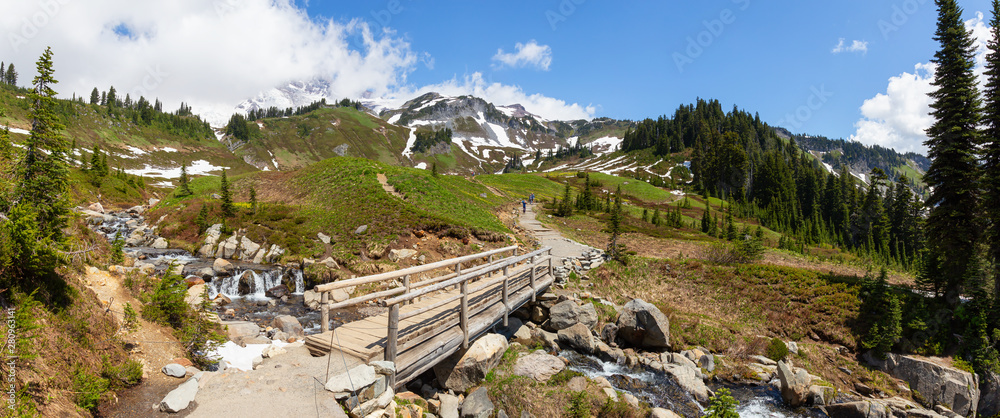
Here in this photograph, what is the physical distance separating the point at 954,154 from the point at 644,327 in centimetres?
1645

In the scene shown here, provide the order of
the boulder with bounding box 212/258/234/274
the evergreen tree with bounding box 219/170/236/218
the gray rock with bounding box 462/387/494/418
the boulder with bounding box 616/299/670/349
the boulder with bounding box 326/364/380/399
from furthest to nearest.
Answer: the evergreen tree with bounding box 219/170/236/218 → the boulder with bounding box 212/258/234/274 → the boulder with bounding box 616/299/670/349 → the gray rock with bounding box 462/387/494/418 → the boulder with bounding box 326/364/380/399

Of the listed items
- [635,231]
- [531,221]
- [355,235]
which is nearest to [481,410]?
[355,235]

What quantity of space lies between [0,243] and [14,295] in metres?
0.92

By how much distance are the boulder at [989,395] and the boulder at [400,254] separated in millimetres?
24627

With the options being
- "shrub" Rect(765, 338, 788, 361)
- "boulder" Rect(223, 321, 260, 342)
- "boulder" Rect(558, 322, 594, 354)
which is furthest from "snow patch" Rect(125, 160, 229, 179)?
"shrub" Rect(765, 338, 788, 361)

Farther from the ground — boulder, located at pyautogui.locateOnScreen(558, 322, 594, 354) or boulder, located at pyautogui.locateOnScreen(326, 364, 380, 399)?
boulder, located at pyautogui.locateOnScreen(326, 364, 380, 399)

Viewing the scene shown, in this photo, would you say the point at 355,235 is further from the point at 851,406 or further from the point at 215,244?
the point at 851,406

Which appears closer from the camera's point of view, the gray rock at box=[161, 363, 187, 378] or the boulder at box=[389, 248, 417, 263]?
the gray rock at box=[161, 363, 187, 378]

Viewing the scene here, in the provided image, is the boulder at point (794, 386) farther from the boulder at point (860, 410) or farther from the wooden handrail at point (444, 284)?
the wooden handrail at point (444, 284)

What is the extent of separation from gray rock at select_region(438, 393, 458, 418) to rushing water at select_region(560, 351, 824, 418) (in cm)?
518

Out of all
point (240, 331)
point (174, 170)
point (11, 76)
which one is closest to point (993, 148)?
point (240, 331)

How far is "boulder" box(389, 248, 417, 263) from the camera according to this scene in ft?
74.5

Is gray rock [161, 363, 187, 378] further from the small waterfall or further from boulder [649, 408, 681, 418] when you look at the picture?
the small waterfall

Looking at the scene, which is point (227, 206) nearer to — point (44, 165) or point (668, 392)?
point (44, 165)
